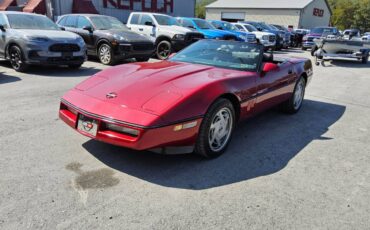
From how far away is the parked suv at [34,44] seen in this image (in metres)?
8.06

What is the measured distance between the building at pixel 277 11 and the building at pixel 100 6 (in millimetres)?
23222

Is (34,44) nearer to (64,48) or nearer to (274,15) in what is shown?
(64,48)

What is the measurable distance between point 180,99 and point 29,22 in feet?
24.9

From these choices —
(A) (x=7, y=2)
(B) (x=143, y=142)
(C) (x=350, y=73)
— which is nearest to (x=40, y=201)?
(B) (x=143, y=142)

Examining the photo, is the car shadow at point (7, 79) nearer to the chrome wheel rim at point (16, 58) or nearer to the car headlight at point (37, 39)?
the chrome wheel rim at point (16, 58)

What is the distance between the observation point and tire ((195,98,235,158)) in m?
3.50

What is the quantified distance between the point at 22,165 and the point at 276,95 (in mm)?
3575

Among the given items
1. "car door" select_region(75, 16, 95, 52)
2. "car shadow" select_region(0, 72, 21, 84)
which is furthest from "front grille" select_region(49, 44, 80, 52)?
"car door" select_region(75, 16, 95, 52)

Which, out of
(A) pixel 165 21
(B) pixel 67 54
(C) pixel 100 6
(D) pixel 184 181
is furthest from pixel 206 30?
(D) pixel 184 181

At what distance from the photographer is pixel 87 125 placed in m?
3.33

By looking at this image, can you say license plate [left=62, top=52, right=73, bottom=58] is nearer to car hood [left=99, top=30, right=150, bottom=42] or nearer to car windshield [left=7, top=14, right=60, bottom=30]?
car windshield [left=7, top=14, right=60, bottom=30]

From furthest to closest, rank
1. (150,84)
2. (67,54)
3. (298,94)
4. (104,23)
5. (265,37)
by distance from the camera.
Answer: (265,37) → (104,23) → (67,54) → (298,94) → (150,84)

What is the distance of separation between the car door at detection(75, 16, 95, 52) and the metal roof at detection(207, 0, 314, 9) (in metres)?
39.5

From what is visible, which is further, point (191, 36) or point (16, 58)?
point (191, 36)
